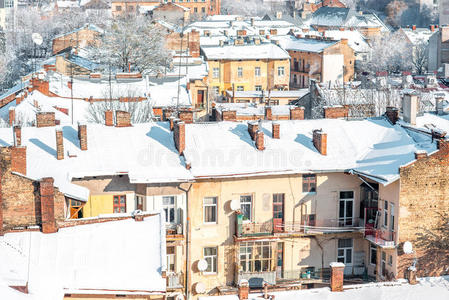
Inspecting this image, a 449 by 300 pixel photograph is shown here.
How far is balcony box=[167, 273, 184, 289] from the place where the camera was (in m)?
24.7

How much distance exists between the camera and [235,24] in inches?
3664

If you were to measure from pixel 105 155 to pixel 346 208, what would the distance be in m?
7.97

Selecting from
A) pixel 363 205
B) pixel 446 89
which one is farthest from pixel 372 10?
pixel 363 205

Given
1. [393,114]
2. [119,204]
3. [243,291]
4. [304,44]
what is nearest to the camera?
[243,291]

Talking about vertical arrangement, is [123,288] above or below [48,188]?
below

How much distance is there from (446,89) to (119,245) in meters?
31.1

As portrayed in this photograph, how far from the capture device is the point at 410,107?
2731 centimetres

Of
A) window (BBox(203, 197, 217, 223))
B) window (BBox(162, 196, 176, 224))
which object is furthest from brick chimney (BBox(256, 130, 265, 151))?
window (BBox(162, 196, 176, 224))

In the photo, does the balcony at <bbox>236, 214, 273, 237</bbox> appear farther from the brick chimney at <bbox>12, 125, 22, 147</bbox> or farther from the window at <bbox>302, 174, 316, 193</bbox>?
the brick chimney at <bbox>12, 125, 22, 147</bbox>

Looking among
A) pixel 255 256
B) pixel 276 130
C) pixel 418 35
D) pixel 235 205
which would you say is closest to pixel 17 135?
pixel 235 205

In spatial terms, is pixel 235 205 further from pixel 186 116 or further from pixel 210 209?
pixel 186 116

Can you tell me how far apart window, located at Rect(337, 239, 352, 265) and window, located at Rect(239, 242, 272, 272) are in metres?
2.32

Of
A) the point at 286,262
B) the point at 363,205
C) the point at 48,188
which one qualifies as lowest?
the point at 286,262

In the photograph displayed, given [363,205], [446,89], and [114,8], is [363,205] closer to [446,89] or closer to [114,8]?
[446,89]
